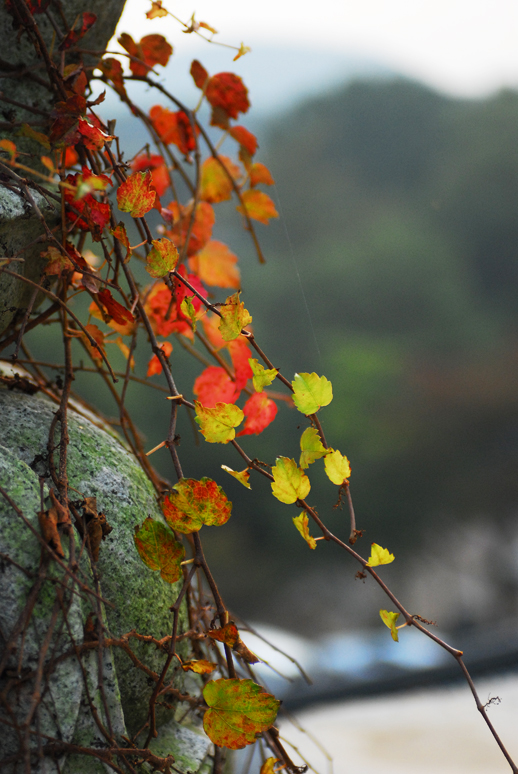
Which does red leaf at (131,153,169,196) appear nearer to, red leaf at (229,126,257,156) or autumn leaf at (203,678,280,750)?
red leaf at (229,126,257,156)

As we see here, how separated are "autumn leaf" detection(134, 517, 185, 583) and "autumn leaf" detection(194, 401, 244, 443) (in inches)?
2.0

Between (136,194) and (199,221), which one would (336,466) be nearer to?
(136,194)

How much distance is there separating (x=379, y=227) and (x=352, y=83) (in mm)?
388

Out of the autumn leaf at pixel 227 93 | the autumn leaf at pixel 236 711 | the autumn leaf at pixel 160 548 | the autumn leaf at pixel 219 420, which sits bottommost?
the autumn leaf at pixel 236 711

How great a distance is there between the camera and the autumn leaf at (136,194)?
0.30m

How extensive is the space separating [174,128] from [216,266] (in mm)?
130

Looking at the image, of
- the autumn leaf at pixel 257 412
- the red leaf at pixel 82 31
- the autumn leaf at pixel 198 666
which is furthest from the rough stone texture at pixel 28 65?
the autumn leaf at pixel 198 666

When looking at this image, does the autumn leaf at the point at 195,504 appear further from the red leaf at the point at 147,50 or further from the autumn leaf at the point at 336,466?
the red leaf at the point at 147,50

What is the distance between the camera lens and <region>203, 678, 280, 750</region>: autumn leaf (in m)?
0.26

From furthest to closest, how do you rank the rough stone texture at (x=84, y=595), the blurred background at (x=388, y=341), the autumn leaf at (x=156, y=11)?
the blurred background at (x=388, y=341), the autumn leaf at (x=156, y=11), the rough stone texture at (x=84, y=595)

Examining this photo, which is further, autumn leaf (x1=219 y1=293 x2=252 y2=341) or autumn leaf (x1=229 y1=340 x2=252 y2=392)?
autumn leaf (x1=229 y1=340 x2=252 y2=392)

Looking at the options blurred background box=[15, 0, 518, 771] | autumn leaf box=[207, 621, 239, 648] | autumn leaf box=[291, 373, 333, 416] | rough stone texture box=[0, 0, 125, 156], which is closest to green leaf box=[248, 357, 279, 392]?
autumn leaf box=[291, 373, 333, 416]

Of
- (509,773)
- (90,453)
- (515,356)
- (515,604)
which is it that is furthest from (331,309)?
(90,453)

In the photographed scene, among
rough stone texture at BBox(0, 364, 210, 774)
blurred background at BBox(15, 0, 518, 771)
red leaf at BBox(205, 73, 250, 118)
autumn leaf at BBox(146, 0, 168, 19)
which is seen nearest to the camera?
rough stone texture at BBox(0, 364, 210, 774)
